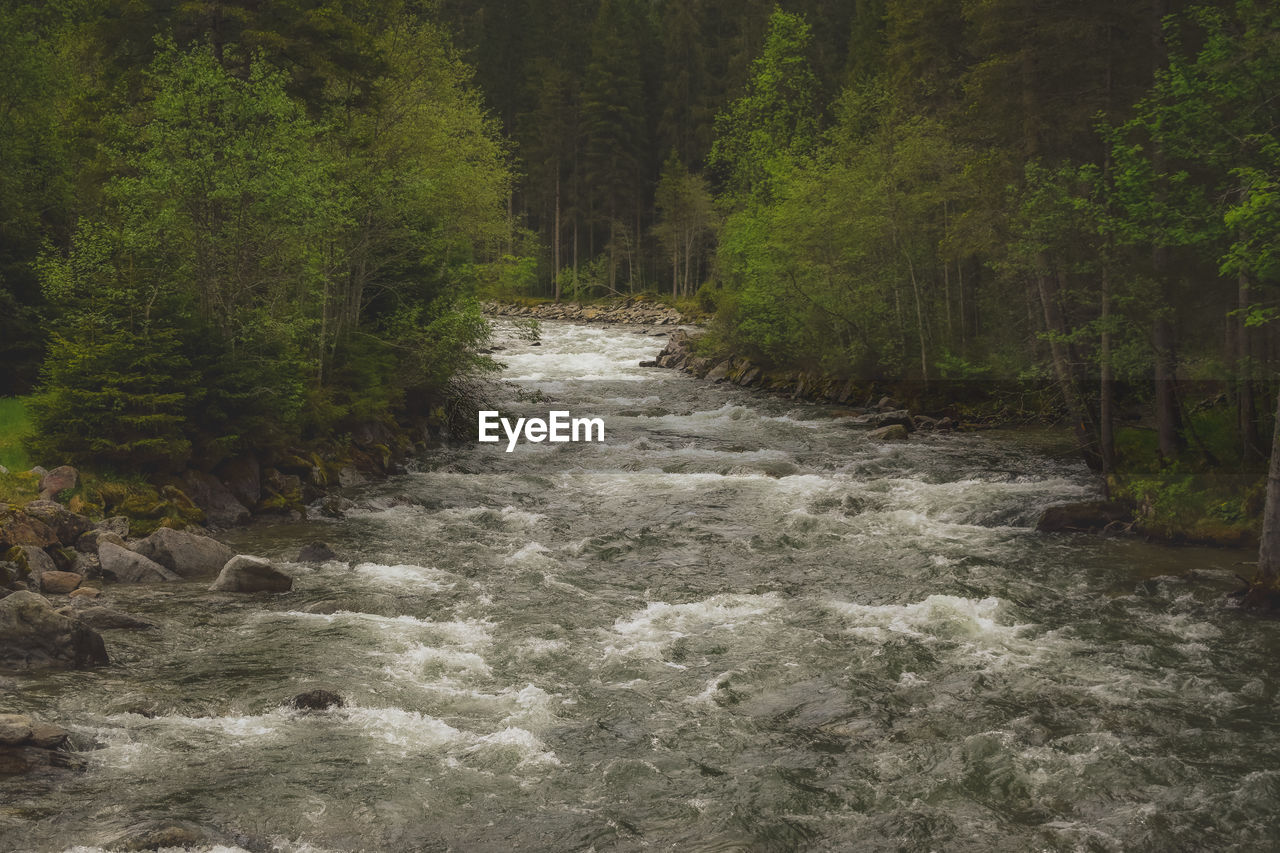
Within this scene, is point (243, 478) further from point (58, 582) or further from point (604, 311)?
point (604, 311)

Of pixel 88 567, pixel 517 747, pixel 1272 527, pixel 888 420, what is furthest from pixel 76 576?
pixel 888 420

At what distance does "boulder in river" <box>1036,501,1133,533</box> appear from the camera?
19594 millimetres

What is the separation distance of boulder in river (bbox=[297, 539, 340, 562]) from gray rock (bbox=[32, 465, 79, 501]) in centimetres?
421

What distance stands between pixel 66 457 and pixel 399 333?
1085 centimetres

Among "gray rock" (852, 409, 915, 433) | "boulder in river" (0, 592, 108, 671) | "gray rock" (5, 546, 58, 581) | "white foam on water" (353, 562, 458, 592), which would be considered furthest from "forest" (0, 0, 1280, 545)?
"boulder in river" (0, 592, 108, 671)

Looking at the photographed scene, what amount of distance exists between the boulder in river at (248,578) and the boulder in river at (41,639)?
10.9ft

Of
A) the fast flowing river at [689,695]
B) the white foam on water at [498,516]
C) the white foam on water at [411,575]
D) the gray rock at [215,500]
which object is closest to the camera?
the fast flowing river at [689,695]

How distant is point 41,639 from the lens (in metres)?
12.1

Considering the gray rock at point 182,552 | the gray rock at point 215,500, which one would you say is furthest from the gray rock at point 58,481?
the gray rock at point 215,500

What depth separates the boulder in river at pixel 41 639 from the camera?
39.2 ft

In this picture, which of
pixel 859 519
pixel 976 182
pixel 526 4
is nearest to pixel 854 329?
pixel 976 182

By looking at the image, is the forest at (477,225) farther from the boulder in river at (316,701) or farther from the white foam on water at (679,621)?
the boulder in river at (316,701)

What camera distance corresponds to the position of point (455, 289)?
30.4 m

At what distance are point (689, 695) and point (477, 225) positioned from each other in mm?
25064
